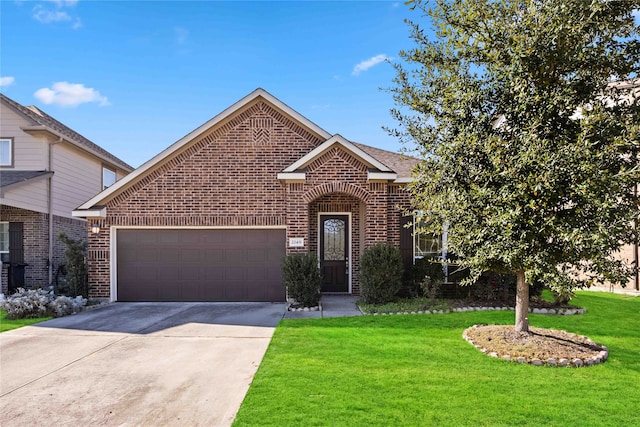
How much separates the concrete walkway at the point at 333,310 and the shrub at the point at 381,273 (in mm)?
606

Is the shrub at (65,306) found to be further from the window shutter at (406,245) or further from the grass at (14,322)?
the window shutter at (406,245)

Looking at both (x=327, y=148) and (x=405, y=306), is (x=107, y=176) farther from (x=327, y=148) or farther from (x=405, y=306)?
(x=405, y=306)

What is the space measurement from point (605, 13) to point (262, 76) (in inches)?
377

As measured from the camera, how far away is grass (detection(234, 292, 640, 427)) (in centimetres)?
402

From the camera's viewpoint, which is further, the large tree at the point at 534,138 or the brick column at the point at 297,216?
the brick column at the point at 297,216

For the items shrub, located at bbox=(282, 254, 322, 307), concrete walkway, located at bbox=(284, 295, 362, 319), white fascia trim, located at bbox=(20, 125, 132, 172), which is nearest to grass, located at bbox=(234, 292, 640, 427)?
concrete walkway, located at bbox=(284, 295, 362, 319)

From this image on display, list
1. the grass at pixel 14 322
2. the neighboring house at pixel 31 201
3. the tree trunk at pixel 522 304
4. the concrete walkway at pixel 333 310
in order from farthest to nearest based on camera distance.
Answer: the neighboring house at pixel 31 201
the concrete walkway at pixel 333 310
the grass at pixel 14 322
the tree trunk at pixel 522 304

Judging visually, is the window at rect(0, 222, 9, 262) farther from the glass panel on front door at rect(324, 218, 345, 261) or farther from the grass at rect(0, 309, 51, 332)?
the glass panel on front door at rect(324, 218, 345, 261)

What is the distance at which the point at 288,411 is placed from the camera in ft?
13.4

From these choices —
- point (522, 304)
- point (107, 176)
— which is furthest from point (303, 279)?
point (107, 176)

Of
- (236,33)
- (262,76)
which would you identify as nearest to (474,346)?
(262,76)

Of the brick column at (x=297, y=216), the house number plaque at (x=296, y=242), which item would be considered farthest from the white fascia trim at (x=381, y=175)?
the house number plaque at (x=296, y=242)

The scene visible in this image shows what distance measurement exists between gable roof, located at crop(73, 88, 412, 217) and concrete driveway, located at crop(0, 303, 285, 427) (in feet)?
11.4

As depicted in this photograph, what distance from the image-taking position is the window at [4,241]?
13.4 metres
